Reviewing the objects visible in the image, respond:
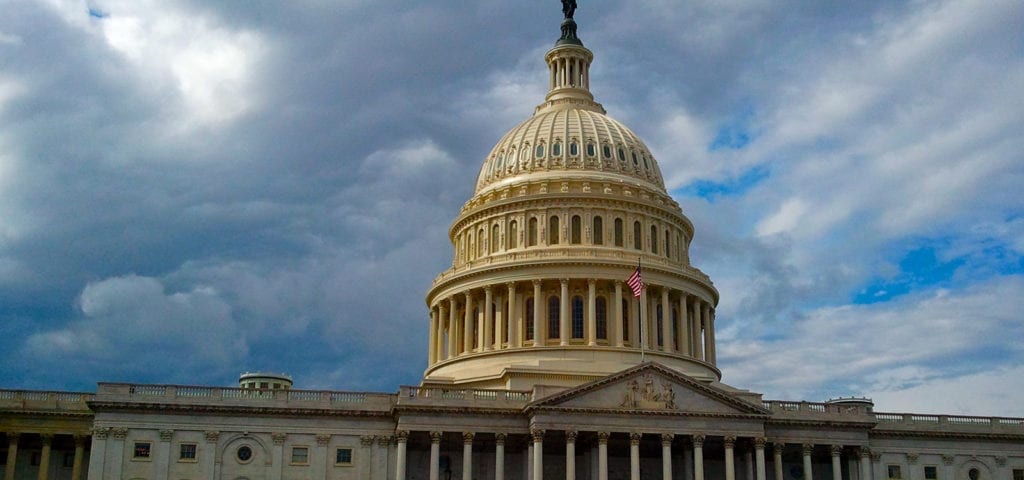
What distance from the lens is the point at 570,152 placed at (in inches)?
3536

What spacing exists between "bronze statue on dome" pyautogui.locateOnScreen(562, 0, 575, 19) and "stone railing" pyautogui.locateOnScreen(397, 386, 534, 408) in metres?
44.9

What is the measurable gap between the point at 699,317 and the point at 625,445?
20094 mm

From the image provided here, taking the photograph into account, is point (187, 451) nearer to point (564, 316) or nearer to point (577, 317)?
point (564, 316)

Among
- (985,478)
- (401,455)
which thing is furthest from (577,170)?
(985,478)

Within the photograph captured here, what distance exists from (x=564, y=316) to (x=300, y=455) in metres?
22.6

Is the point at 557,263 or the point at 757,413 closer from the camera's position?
the point at 757,413

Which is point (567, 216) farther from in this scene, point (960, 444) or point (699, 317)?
point (960, 444)

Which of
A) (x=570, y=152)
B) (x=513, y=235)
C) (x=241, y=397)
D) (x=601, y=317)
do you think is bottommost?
(x=241, y=397)

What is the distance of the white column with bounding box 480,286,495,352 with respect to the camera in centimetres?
8381

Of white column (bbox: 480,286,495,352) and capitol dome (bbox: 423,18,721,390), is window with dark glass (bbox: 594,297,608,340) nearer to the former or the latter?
capitol dome (bbox: 423,18,721,390)

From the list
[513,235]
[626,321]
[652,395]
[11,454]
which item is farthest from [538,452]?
[11,454]

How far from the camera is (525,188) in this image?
290ft

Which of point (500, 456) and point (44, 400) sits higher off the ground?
point (44, 400)

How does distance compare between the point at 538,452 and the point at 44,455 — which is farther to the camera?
the point at 44,455
